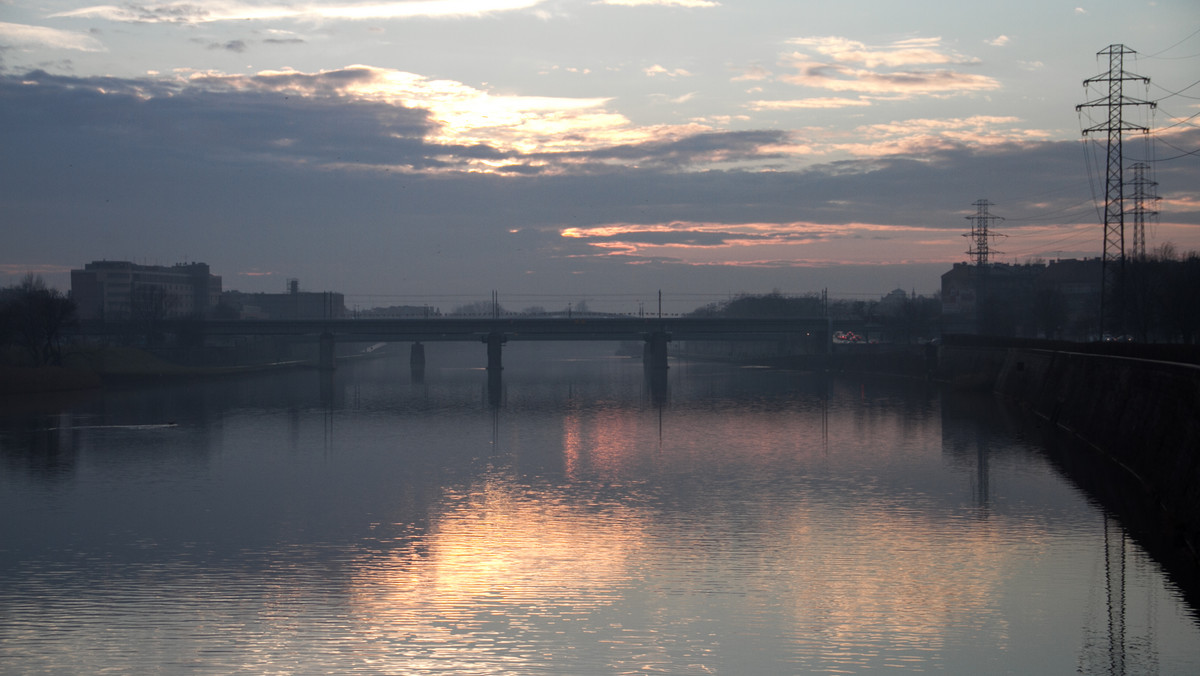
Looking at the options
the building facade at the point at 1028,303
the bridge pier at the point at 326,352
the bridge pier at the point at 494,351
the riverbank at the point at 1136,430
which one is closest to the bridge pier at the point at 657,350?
the bridge pier at the point at 494,351

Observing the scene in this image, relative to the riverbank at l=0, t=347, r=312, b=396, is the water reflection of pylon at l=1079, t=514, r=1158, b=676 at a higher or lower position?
lower

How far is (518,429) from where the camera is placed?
184 feet

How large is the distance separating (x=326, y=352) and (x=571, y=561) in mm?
129026

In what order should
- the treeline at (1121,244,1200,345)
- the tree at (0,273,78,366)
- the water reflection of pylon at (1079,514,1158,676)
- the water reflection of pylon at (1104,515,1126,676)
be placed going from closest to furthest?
the water reflection of pylon at (1079,514,1158,676)
the water reflection of pylon at (1104,515,1126,676)
the treeline at (1121,244,1200,345)
the tree at (0,273,78,366)

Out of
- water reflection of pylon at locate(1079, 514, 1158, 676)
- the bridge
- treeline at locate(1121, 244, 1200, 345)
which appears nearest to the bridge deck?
the bridge

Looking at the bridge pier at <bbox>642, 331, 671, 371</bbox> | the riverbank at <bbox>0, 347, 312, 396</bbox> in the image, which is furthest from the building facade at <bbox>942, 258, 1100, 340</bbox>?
the riverbank at <bbox>0, 347, 312, 396</bbox>

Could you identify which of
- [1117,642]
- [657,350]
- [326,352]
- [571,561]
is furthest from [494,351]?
[1117,642]

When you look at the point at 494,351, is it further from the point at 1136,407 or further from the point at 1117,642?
the point at 1117,642

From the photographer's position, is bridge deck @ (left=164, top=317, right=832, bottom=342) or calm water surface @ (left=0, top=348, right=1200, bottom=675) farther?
bridge deck @ (left=164, top=317, right=832, bottom=342)

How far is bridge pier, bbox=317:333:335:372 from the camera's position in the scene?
145 metres

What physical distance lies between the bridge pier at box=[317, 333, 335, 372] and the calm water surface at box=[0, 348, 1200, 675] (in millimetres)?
96789

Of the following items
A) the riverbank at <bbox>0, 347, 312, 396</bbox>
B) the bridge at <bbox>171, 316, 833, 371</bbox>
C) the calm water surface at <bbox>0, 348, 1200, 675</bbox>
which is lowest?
the calm water surface at <bbox>0, 348, 1200, 675</bbox>

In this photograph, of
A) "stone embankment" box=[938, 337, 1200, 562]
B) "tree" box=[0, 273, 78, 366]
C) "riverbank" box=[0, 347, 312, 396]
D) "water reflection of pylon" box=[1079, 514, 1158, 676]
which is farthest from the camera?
"tree" box=[0, 273, 78, 366]

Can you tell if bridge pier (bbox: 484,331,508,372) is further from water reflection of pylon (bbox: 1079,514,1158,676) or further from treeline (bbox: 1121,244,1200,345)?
water reflection of pylon (bbox: 1079,514,1158,676)
